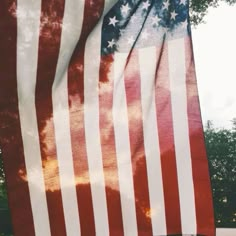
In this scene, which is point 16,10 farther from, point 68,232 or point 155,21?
point 68,232

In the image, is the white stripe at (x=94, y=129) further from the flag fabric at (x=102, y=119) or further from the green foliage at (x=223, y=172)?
the green foliage at (x=223, y=172)

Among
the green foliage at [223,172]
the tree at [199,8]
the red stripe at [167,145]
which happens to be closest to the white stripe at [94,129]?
the red stripe at [167,145]

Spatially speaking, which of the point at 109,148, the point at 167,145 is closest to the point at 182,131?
the point at 167,145

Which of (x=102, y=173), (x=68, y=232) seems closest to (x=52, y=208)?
(x=68, y=232)

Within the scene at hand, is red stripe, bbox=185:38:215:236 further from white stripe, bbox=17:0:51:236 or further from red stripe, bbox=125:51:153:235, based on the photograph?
white stripe, bbox=17:0:51:236

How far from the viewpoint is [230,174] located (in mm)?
44625

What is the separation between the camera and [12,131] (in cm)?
225

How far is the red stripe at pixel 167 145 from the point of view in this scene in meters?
2.38

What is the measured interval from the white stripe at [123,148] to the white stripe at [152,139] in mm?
107

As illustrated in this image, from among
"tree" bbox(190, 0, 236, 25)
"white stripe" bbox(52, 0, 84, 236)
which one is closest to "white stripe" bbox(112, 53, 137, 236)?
A: "white stripe" bbox(52, 0, 84, 236)

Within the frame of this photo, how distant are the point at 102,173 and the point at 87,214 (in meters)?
0.25

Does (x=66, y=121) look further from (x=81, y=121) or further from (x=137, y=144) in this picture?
(x=137, y=144)

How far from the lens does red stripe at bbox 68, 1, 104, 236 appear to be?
2.36 metres

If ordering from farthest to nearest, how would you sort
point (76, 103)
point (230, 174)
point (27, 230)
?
point (230, 174) → point (76, 103) → point (27, 230)
